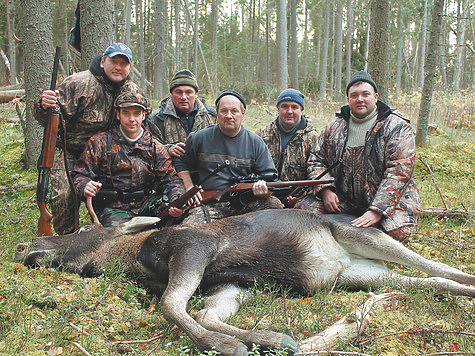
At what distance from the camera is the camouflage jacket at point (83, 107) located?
15.5ft

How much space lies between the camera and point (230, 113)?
4715mm

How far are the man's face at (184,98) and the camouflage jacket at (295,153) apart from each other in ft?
4.46

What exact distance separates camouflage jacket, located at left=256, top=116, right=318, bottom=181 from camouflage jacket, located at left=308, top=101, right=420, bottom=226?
1.71 ft

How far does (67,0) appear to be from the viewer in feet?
99.3

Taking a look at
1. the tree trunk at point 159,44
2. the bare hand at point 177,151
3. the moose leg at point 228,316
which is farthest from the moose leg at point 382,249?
the tree trunk at point 159,44

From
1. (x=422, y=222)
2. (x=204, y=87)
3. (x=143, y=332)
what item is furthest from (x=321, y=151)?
(x=204, y=87)

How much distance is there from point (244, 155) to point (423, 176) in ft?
14.3

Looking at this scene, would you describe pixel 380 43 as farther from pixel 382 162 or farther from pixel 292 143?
pixel 382 162

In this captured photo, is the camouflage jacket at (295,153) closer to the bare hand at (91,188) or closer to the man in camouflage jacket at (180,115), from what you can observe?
the man in camouflage jacket at (180,115)

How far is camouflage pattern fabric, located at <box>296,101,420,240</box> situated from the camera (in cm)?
433

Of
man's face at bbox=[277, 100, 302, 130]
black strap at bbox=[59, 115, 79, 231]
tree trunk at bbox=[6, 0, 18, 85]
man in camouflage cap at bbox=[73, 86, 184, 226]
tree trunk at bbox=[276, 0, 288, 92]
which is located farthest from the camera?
tree trunk at bbox=[6, 0, 18, 85]

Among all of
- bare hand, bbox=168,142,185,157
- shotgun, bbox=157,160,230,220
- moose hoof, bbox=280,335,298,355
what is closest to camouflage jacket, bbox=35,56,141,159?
bare hand, bbox=168,142,185,157

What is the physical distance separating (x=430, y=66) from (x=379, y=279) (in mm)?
6772

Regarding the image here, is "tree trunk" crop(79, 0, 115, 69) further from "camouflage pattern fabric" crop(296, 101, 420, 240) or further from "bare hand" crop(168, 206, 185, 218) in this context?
"camouflage pattern fabric" crop(296, 101, 420, 240)
